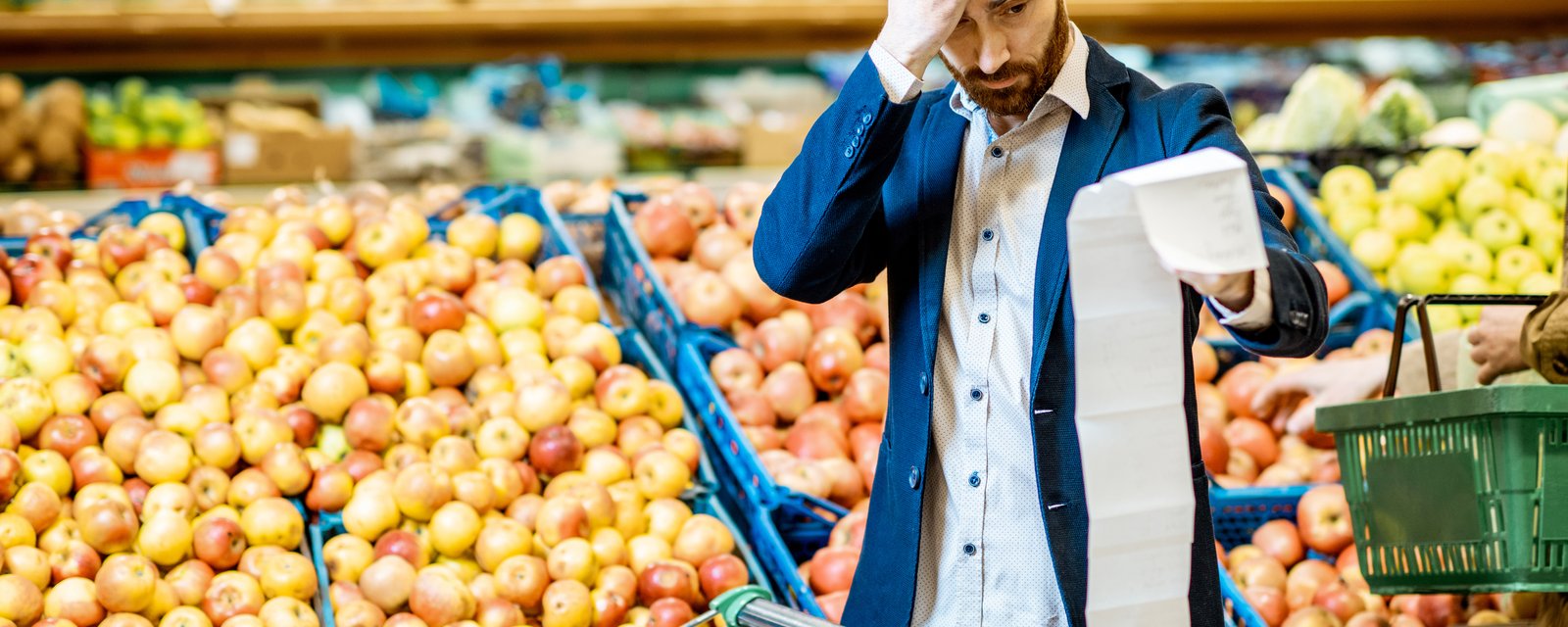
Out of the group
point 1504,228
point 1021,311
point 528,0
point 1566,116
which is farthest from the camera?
point 528,0

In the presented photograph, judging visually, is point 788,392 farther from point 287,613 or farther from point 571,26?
point 571,26

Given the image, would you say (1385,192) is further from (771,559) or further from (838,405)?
A: (771,559)

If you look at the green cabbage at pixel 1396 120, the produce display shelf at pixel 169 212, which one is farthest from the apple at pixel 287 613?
the green cabbage at pixel 1396 120

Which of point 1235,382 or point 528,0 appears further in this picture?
point 528,0

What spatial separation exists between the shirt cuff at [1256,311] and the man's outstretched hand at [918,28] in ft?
1.23

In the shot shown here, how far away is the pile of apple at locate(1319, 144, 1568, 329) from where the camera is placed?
3484 millimetres

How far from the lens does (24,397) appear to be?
2520mm

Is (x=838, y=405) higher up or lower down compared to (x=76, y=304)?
lower down

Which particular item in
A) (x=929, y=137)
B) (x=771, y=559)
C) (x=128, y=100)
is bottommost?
(x=771, y=559)

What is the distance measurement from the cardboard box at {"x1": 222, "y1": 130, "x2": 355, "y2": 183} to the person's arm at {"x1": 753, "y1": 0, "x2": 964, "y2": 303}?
3.99 meters

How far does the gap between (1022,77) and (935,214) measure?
8.0 inches

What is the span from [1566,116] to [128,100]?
4896 mm

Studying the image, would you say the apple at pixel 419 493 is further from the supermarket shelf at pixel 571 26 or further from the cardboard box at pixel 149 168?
the supermarket shelf at pixel 571 26

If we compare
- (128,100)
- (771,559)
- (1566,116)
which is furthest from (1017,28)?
(128,100)
